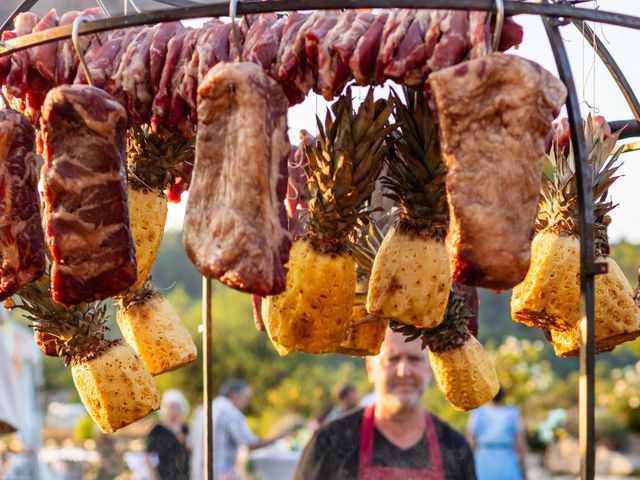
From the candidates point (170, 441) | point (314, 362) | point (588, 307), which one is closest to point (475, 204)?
point (588, 307)

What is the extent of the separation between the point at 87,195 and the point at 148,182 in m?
0.61

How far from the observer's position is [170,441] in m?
8.27

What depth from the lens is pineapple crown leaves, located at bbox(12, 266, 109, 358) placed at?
3273mm

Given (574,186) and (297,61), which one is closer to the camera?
(297,61)

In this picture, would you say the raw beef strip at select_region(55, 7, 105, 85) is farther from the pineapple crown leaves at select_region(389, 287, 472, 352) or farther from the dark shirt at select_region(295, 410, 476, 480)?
the dark shirt at select_region(295, 410, 476, 480)

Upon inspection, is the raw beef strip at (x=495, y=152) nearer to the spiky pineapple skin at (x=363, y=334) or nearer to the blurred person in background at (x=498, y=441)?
the spiky pineapple skin at (x=363, y=334)

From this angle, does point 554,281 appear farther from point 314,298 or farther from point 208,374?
point 208,374

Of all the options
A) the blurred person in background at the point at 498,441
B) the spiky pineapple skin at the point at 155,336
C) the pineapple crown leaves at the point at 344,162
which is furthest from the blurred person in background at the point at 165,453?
the pineapple crown leaves at the point at 344,162

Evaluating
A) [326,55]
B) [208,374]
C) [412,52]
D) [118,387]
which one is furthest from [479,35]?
[208,374]

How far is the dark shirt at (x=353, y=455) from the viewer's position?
511 centimetres

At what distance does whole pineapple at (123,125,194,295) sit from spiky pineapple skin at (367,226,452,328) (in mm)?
696

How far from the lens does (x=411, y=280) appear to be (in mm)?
2801

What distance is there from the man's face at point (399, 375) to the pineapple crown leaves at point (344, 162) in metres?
2.43

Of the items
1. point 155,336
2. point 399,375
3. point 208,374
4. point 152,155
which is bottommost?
point 399,375
